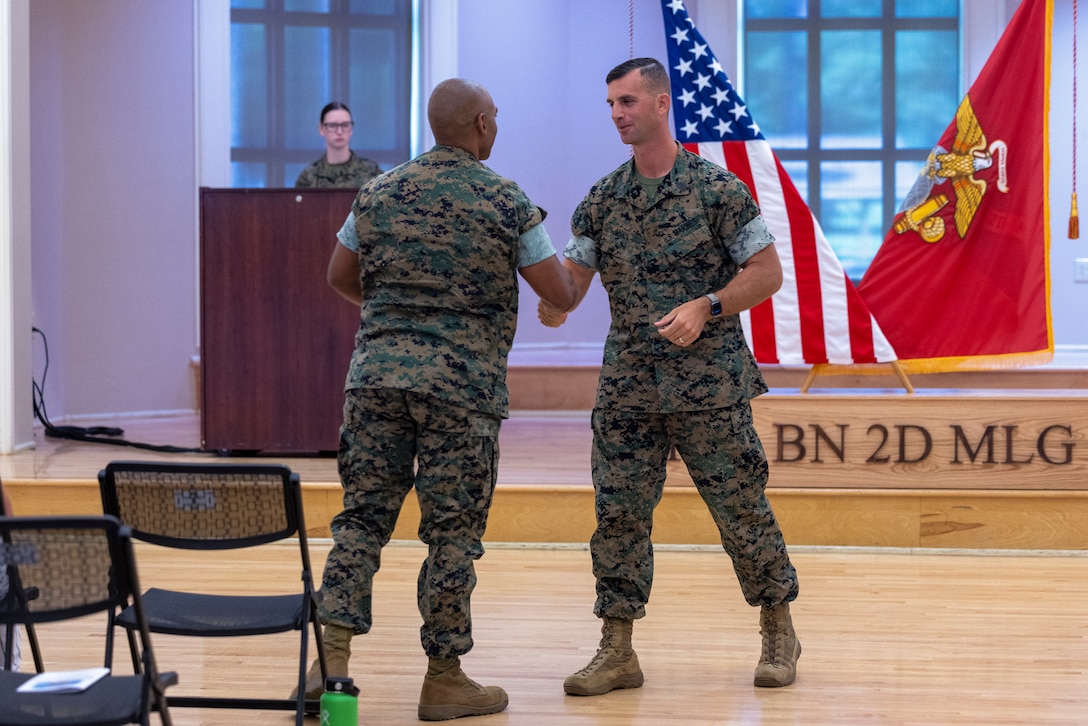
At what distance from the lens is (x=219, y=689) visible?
295 centimetres

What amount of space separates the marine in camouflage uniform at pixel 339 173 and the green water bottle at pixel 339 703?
3626 mm

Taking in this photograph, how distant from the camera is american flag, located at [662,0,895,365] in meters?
4.81

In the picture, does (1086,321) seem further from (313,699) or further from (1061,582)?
(313,699)

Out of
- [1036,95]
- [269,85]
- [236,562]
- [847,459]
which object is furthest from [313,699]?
[269,85]

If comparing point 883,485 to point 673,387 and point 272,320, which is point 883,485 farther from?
point 272,320

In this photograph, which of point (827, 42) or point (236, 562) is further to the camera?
point (827, 42)

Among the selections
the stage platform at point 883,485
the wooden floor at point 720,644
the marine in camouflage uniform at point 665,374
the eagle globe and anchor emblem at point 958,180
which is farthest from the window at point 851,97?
the marine in camouflage uniform at point 665,374

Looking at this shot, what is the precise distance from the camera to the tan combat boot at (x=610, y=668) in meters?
2.92

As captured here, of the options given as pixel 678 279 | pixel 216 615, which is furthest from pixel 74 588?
pixel 678 279

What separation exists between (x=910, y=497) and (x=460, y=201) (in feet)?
8.47

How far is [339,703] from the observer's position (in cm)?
242

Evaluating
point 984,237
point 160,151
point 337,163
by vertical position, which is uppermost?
point 160,151

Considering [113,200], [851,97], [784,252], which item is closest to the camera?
[784,252]

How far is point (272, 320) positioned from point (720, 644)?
2.65m
